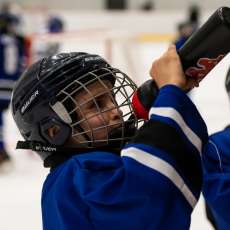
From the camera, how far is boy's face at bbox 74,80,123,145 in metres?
1.09

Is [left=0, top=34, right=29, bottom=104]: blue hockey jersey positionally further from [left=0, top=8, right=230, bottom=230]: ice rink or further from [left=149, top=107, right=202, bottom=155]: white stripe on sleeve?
[left=149, top=107, right=202, bottom=155]: white stripe on sleeve

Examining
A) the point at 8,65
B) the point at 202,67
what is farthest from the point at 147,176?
the point at 8,65

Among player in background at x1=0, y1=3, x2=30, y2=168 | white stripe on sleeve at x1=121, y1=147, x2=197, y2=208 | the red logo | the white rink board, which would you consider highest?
the red logo

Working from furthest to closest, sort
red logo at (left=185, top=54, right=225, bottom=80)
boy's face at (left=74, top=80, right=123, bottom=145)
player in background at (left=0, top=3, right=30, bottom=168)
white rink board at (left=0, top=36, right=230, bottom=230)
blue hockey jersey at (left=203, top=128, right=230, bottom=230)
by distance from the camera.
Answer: player in background at (left=0, top=3, right=30, bottom=168) < white rink board at (left=0, top=36, right=230, bottom=230) < blue hockey jersey at (left=203, top=128, right=230, bottom=230) < boy's face at (left=74, top=80, right=123, bottom=145) < red logo at (left=185, top=54, right=225, bottom=80)

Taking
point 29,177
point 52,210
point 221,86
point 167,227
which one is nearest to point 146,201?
point 167,227

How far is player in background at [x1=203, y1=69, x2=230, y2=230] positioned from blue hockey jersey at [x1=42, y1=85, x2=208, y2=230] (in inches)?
9.6

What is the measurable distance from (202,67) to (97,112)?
240mm

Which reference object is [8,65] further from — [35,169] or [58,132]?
[58,132]

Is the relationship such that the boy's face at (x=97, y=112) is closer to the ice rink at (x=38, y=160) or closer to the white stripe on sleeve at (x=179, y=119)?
the white stripe on sleeve at (x=179, y=119)

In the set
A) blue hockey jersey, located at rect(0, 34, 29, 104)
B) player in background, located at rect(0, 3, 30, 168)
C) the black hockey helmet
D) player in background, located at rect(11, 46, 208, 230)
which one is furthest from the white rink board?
player in background, located at rect(11, 46, 208, 230)

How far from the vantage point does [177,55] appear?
945 mm

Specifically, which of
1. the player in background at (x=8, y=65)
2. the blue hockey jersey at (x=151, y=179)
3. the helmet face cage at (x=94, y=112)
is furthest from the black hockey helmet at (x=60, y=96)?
the player in background at (x=8, y=65)

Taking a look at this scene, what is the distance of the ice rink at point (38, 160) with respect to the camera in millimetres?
2885

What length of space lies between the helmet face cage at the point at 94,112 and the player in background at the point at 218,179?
8.3 inches
